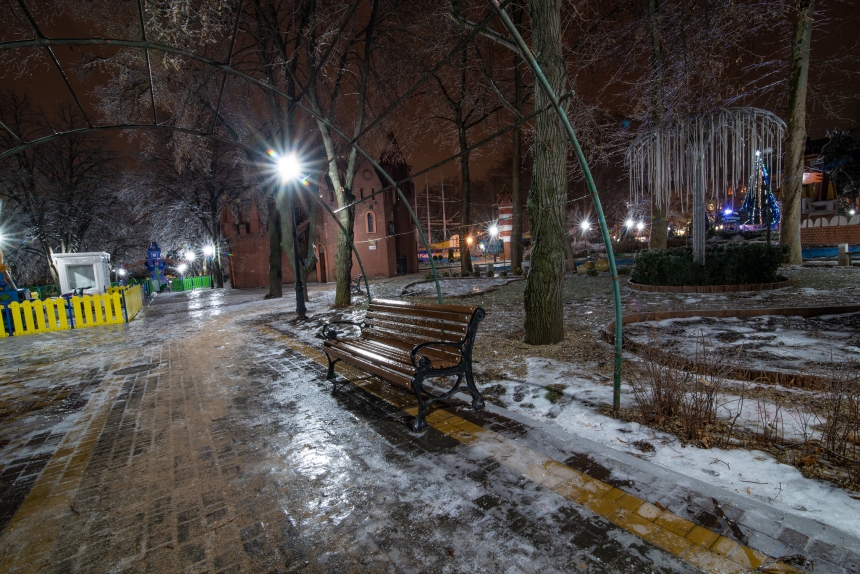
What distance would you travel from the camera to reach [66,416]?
16.1ft

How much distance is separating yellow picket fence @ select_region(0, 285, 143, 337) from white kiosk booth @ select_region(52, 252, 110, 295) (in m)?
4.22

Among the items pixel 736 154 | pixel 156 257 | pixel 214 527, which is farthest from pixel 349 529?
pixel 156 257

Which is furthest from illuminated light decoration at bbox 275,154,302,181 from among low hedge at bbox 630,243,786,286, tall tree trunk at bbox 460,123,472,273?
tall tree trunk at bbox 460,123,472,273

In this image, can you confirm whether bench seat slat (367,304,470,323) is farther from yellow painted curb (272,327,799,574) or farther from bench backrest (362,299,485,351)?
yellow painted curb (272,327,799,574)

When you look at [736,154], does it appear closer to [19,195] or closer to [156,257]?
[156,257]

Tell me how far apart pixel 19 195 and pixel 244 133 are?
19.5 m

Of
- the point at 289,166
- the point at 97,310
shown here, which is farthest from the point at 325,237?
the point at 289,166

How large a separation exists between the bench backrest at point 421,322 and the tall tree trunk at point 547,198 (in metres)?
2.43

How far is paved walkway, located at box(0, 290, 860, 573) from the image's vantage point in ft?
7.53

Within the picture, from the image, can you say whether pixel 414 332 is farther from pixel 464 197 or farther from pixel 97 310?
pixel 464 197

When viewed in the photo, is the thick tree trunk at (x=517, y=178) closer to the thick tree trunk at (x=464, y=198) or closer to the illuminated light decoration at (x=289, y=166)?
the thick tree trunk at (x=464, y=198)

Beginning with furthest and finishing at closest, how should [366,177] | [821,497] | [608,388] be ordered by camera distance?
[366,177], [608,388], [821,497]

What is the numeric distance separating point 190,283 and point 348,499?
1529 inches

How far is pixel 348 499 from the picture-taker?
9.55 feet
